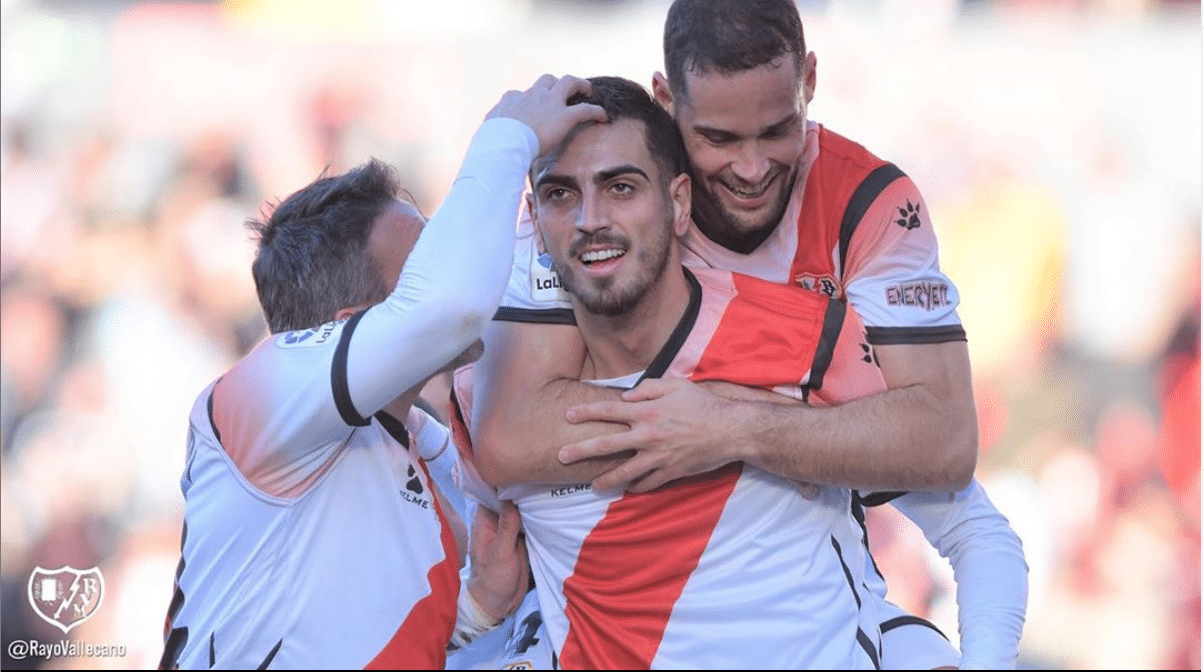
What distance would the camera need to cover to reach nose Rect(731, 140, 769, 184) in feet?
10.3

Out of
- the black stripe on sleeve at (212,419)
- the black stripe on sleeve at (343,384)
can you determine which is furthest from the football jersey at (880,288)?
the black stripe on sleeve at (212,419)

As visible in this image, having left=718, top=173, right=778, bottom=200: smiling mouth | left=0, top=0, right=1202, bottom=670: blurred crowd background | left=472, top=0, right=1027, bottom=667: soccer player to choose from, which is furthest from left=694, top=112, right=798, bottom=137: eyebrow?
left=0, top=0, right=1202, bottom=670: blurred crowd background

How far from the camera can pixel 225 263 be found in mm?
6953

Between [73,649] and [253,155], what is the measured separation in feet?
8.52

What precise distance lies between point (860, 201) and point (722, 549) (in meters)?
0.90

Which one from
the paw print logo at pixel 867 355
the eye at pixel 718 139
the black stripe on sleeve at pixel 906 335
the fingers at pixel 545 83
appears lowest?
the paw print logo at pixel 867 355

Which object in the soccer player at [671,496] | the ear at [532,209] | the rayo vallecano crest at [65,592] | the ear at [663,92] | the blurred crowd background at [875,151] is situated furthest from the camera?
the blurred crowd background at [875,151]

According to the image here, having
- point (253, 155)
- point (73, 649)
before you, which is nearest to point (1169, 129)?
point (253, 155)

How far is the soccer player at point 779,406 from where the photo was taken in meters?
2.95

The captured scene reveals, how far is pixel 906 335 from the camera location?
3094 mm

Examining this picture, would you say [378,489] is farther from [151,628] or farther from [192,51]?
[192,51]

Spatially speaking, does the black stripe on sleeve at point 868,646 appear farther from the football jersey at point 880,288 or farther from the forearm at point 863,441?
the forearm at point 863,441

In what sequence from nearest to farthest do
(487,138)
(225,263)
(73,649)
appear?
(487,138) < (73,649) < (225,263)
